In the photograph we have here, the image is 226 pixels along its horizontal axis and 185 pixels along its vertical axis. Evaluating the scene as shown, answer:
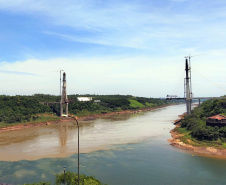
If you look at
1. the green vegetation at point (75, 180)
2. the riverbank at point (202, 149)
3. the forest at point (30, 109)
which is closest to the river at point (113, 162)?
the riverbank at point (202, 149)

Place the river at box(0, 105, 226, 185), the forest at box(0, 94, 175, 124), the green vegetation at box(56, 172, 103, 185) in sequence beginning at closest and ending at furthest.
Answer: the green vegetation at box(56, 172, 103, 185), the river at box(0, 105, 226, 185), the forest at box(0, 94, 175, 124)

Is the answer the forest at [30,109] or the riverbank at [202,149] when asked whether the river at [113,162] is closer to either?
the riverbank at [202,149]

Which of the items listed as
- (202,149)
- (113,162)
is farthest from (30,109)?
(202,149)

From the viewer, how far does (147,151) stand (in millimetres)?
37625

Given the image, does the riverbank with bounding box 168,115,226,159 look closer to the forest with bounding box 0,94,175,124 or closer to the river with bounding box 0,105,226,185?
the river with bounding box 0,105,226,185

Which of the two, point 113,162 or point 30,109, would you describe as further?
point 30,109

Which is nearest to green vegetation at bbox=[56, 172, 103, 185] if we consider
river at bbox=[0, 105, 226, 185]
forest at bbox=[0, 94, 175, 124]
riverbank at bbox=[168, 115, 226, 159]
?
river at bbox=[0, 105, 226, 185]

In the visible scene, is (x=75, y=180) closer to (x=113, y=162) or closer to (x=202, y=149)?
(x=113, y=162)

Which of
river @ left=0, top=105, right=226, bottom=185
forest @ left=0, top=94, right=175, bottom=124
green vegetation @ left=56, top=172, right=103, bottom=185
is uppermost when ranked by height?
forest @ left=0, top=94, right=175, bottom=124

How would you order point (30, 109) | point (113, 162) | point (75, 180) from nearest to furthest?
1. point (75, 180)
2. point (113, 162)
3. point (30, 109)

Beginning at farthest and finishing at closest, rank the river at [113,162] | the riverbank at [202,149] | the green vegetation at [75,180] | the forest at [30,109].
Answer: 1. the forest at [30,109]
2. the riverbank at [202,149]
3. the river at [113,162]
4. the green vegetation at [75,180]

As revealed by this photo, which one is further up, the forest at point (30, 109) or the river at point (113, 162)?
the forest at point (30, 109)

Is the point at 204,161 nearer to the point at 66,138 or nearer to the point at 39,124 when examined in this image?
the point at 66,138

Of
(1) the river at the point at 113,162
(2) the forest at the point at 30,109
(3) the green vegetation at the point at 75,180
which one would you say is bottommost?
Result: (1) the river at the point at 113,162
